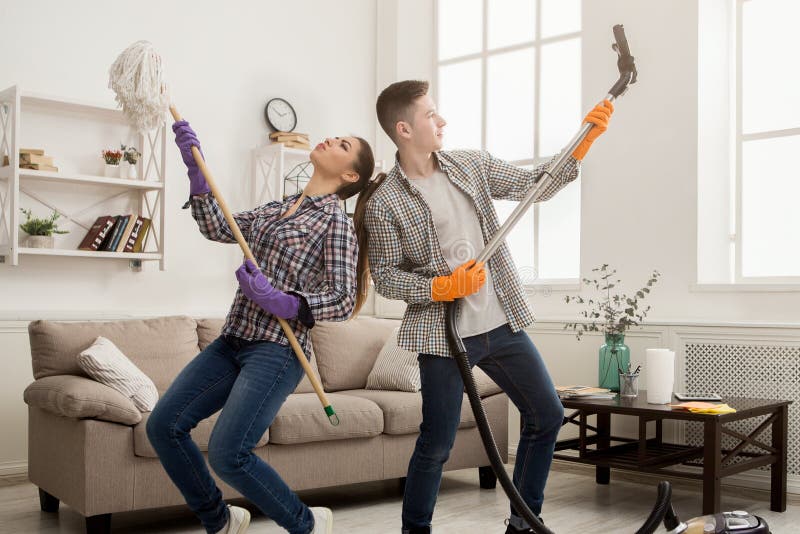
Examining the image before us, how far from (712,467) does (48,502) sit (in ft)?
8.51

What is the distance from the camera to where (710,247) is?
4.29 metres

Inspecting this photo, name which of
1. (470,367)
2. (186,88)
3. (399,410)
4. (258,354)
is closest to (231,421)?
(258,354)

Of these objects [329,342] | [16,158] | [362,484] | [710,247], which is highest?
[16,158]

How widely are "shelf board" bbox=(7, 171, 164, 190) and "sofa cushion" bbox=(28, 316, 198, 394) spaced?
0.81 metres

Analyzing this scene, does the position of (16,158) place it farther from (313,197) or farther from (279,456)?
(313,197)

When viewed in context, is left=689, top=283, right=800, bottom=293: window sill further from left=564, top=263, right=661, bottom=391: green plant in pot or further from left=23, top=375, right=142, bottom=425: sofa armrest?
left=23, top=375, right=142, bottom=425: sofa armrest

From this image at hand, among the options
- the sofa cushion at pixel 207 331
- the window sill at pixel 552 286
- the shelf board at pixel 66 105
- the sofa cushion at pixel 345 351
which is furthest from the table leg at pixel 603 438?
the shelf board at pixel 66 105

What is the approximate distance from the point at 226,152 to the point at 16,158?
50.5 inches

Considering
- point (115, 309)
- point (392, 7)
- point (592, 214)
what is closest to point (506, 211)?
point (592, 214)

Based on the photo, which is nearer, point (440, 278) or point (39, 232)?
point (440, 278)

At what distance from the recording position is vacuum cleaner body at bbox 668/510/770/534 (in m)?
2.35

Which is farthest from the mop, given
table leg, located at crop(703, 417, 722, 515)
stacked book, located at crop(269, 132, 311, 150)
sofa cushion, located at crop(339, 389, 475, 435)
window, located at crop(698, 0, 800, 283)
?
window, located at crop(698, 0, 800, 283)

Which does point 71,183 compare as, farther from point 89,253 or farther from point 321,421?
point 321,421

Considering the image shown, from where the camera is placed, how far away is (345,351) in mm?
4230
